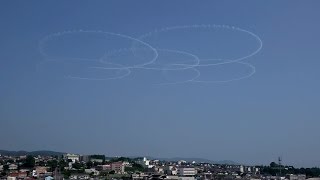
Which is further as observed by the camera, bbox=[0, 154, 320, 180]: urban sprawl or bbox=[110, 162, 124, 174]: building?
bbox=[110, 162, 124, 174]: building

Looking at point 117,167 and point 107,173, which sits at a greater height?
point 117,167

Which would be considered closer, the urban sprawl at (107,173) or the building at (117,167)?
the urban sprawl at (107,173)

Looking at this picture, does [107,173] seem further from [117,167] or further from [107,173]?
[117,167]

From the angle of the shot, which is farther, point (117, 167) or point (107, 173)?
point (117, 167)

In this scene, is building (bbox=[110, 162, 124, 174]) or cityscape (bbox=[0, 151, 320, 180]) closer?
cityscape (bbox=[0, 151, 320, 180])

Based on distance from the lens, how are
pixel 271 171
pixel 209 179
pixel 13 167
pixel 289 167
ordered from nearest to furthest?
pixel 209 179, pixel 13 167, pixel 271 171, pixel 289 167

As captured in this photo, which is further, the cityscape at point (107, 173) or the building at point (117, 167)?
the building at point (117, 167)

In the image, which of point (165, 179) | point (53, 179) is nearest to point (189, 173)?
point (165, 179)

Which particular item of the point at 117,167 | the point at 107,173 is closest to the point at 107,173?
the point at 107,173

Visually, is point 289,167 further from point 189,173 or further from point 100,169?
point 100,169

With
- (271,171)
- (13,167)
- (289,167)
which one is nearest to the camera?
(13,167)

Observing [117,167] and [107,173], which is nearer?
[107,173]
